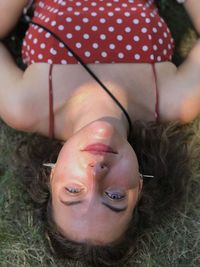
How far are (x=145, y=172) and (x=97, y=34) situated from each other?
0.59 meters

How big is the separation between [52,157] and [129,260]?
1.78 feet

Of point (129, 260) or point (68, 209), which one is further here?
point (129, 260)

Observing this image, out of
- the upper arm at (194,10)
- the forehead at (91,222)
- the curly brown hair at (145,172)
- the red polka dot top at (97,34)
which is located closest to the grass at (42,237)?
the curly brown hair at (145,172)

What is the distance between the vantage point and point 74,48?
77.3 inches

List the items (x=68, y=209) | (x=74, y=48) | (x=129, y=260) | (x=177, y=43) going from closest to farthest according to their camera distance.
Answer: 1. (x=68, y=209)
2. (x=74, y=48)
3. (x=129, y=260)
4. (x=177, y=43)

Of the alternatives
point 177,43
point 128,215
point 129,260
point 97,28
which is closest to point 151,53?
point 97,28

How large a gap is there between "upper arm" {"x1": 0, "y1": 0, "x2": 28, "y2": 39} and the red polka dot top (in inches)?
6.3

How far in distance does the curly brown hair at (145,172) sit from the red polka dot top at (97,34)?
11.7 inches

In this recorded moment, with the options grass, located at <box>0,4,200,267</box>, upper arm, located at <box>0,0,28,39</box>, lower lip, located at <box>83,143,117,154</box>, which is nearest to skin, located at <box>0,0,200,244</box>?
upper arm, located at <box>0,0,28,39</box>

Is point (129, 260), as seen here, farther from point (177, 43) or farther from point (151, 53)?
point (177, 43)

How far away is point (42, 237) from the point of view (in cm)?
213

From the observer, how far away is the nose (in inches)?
60.2

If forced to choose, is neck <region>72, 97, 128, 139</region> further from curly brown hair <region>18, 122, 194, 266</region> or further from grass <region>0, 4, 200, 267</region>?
grass <region>0, 4, 200, 267</region>

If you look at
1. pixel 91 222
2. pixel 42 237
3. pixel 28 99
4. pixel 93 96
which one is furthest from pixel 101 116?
pixel 42 237
